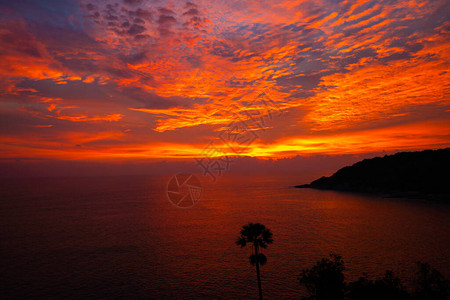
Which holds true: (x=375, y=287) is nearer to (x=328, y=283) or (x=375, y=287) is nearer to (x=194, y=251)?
(x=328, y=283)

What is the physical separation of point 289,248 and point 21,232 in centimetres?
8647

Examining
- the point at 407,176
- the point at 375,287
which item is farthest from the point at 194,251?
the point at 407,176

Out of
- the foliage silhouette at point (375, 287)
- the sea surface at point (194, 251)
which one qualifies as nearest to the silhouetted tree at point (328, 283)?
the foliage silhouette at point (375, 287)

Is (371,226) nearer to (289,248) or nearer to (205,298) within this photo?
(289,248)

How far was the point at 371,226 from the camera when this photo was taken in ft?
277

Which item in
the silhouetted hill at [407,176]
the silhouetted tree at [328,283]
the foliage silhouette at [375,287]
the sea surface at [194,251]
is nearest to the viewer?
the foliage silhouette at [375,287]

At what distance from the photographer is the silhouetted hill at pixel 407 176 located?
5615 inches

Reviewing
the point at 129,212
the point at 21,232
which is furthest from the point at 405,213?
the point at 21,232

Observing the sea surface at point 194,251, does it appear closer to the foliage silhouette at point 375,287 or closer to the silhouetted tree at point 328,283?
the silhouetted tree at point 328,283

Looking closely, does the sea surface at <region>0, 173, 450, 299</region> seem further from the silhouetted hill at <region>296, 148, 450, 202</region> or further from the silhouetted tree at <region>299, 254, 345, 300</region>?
the silhouetted hill at <region>296, 148, 450, 202</region>

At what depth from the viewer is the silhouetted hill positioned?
14262 cm

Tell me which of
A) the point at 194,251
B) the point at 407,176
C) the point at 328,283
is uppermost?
the point at 407,176

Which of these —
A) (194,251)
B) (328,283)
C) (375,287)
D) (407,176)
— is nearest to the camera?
(375,287)

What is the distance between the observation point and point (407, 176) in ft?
534
